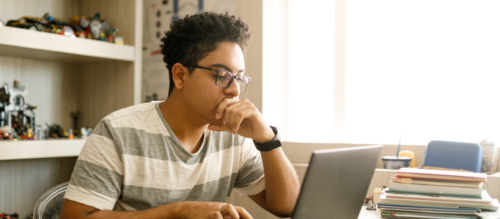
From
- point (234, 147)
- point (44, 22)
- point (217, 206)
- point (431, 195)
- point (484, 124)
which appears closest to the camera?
point (217, 206)

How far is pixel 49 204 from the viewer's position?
1.19 meters

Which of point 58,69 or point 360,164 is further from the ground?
point 58,69

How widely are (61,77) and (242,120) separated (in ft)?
6.37

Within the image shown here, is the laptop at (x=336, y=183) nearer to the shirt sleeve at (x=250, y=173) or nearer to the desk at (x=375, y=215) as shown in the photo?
the desk at (x=375, y=215)

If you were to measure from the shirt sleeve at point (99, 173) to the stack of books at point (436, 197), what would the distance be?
2.38ft

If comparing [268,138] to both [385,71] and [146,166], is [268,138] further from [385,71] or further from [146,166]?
[385,71]

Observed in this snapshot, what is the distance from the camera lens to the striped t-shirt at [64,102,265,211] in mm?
1053

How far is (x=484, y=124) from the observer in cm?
180

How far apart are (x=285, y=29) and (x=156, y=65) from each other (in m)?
0.92

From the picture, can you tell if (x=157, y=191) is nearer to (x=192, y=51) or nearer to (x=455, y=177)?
(x=192, y=51)

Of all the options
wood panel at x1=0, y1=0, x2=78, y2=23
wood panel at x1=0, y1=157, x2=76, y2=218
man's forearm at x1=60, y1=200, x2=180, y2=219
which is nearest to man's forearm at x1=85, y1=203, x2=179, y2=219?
man's forearm at x1=60, y1=200, x2=180, y2=219

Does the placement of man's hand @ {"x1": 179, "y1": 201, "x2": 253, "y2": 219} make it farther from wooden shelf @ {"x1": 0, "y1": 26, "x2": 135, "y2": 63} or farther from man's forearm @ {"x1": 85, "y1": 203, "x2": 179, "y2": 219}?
wooden shelf @ {"x1": 0, "y1": 26, "x2": 135, "y2": 63}

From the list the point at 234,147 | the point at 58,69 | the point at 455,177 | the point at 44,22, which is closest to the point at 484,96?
the point at 455,177

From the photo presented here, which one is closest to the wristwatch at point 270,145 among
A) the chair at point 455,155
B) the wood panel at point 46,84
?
the chair at point 455,155
